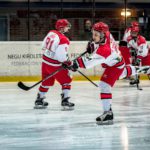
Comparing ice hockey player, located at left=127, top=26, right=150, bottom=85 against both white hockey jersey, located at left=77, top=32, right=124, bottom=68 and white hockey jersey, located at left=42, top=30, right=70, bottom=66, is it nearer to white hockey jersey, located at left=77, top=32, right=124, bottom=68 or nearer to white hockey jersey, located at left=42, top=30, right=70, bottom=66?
white hockey jersey, located at left=42, top=30, right=70, bottom=66

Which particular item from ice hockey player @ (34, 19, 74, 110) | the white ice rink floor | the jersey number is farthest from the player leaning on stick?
the jersey number

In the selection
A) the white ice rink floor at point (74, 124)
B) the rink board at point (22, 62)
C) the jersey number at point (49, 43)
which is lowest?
the white ice rink floor at point (74, 124)

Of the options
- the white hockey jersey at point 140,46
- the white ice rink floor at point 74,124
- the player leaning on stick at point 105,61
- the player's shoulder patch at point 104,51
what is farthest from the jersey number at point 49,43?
the white hockey jersey at point 140,46

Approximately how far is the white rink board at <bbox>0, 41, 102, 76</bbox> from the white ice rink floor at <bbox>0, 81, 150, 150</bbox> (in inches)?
111

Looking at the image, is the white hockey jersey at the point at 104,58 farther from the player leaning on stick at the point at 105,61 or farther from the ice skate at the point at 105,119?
the ice skate at the point at 105,119

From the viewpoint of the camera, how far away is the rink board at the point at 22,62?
1277cm

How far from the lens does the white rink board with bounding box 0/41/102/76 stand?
12.8 metres

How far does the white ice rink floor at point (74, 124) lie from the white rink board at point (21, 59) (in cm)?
283

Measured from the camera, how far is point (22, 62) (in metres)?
12.9

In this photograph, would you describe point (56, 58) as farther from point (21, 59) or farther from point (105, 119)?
point (21, 59)

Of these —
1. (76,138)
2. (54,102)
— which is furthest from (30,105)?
(76,138)

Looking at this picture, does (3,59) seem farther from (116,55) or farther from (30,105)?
(116,55)

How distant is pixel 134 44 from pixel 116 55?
5.53 meters

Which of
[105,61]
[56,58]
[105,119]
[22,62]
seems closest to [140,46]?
[22,62]
